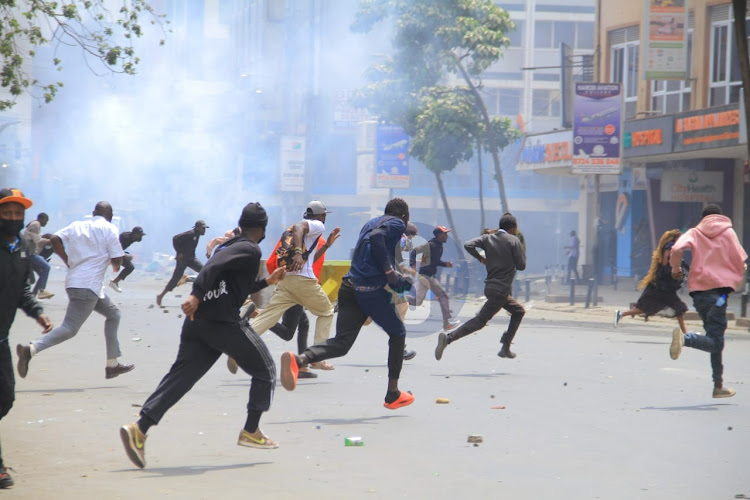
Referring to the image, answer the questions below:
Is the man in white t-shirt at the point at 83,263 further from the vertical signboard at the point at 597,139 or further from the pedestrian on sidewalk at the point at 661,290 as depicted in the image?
the vertical signboard at the point at 597,139

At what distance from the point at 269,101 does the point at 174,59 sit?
24.9 ft

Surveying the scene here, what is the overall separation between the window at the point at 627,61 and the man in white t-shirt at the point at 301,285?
66.0 ft

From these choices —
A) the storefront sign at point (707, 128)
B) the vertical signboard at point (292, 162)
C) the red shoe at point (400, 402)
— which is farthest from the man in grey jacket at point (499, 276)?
the vertical signboard at point (292, 162)

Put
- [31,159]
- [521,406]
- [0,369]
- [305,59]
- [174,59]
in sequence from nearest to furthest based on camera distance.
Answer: [0,369]
[521,406]
[174,59]
[305,59]
[31,159]

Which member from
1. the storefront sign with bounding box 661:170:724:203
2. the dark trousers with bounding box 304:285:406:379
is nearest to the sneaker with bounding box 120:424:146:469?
the dark trousers with bounding box 304:285:406:379

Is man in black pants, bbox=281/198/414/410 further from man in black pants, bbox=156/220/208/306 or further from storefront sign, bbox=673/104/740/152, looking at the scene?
storefront sign, bbox=673/104/740/152

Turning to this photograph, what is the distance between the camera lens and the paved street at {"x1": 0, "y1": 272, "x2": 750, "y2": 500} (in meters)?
5.26

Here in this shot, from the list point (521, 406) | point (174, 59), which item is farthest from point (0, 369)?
point (174, 59)

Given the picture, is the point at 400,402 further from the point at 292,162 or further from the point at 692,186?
the point at 292,162

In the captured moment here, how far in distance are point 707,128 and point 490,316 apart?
13.7m

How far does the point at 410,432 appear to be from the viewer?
267 inches

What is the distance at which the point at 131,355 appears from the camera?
11023mm

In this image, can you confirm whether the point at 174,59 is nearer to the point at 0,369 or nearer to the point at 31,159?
the point at 31,159

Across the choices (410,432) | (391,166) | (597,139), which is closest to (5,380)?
(410,432)
